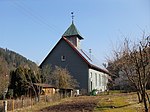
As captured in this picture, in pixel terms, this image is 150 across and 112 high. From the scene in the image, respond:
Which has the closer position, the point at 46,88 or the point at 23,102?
the point at 23,102

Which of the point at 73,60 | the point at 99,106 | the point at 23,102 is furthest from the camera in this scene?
the point at 73,60

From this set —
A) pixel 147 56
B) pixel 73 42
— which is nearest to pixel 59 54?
pixel 73 42

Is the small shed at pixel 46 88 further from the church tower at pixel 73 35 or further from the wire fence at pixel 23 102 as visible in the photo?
the church tower at pixel 73 35

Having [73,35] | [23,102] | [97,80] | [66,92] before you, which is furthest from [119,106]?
[97,80]

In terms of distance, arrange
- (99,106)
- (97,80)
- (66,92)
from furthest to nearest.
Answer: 1. (97,80)
2. (66,92)
3. (99,106)

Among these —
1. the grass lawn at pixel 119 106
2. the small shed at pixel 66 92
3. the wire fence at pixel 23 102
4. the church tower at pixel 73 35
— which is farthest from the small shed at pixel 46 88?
the church tower at pixel 73 35

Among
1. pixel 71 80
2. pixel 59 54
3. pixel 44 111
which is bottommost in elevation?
pixel 44 111

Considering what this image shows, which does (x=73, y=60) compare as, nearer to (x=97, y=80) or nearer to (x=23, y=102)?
(x=97, y=80)

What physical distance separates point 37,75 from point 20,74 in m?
2.88

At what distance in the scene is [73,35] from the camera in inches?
1804

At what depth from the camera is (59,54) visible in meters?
43.3

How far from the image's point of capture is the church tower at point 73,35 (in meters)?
45.7

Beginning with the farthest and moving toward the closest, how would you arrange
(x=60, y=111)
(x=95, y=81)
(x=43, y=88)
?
(x=95, y=81) < (x=43, y=88) < (x=60, y=111)

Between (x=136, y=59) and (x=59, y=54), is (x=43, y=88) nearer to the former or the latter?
(x=59, y=54)
